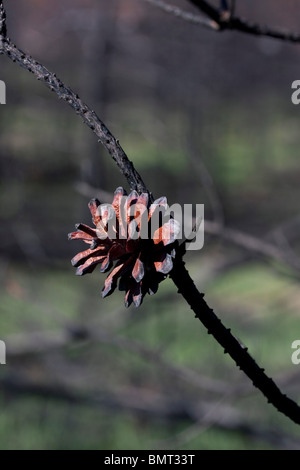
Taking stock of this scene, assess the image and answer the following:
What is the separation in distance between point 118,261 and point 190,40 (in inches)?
161

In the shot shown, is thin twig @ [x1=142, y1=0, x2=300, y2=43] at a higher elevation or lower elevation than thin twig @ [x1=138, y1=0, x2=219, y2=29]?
lower

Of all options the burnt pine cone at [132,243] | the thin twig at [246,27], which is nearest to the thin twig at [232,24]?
the thin twig at [246,27]

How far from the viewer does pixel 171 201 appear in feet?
17.8

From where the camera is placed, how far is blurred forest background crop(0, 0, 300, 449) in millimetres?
2545

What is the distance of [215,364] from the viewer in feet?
10.9

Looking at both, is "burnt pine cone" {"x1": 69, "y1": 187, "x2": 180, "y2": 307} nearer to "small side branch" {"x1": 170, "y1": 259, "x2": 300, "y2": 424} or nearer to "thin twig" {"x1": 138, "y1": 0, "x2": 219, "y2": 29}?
"small side branch" {"x1": 170, "y1": 259, "x2": 300, "y2": 424}

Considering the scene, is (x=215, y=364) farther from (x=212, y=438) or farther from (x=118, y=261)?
(x=118, y=261)

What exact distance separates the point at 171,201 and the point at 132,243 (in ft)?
16.1

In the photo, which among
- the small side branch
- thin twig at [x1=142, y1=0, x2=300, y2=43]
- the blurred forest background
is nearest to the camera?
the small side branch

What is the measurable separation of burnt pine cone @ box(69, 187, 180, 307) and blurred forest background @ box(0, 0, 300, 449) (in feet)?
3.38

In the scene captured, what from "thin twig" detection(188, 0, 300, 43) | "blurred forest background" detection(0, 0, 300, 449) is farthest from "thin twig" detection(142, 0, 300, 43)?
"blurred forest background" detection(0, 0, 300, 449)

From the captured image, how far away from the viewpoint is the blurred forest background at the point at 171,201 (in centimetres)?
254

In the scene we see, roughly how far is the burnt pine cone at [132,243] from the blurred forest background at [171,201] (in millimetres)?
1032
